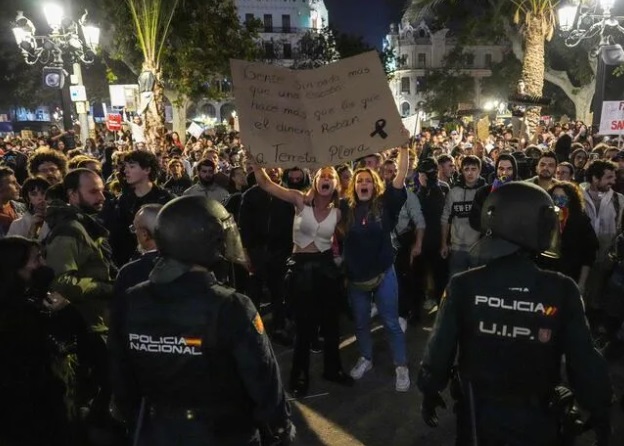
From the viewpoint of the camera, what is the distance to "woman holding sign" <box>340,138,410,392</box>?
15.6ft

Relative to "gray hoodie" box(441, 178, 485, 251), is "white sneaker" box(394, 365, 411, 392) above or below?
below

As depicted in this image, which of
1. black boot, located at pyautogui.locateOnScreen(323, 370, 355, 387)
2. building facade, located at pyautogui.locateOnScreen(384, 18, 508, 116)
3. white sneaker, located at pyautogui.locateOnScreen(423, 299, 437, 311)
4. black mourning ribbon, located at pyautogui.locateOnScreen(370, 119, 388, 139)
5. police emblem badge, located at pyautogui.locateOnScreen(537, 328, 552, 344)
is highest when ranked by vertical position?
building facade, located at pyautogui.locateOnScreen(384, 18, 508, 116)

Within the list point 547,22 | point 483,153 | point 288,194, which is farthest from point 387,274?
point 547,22

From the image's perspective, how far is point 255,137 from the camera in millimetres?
4383

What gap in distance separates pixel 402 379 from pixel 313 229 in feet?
4.98

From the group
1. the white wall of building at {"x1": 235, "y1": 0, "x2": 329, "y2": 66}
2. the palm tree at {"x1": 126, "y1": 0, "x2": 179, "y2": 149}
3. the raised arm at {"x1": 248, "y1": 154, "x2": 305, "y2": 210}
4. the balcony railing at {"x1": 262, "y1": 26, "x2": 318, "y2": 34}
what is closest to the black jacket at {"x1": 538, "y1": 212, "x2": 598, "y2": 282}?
the raised arm at {"x1": 248, "y1": 154, "x2": 305, "y2": 210}

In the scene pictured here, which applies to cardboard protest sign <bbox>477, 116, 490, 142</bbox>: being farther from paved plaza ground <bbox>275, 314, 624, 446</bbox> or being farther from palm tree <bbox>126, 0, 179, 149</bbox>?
palm tree <bbox>126, 0, 179, 149</bbox>

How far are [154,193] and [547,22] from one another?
14542mm

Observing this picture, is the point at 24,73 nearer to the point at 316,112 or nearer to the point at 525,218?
the point at 316,112

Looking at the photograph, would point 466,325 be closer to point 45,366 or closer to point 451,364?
point 451,364

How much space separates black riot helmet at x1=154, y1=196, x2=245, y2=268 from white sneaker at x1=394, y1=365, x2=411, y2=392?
3.01 metres

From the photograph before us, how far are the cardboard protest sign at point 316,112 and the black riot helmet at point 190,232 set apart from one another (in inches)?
84.2

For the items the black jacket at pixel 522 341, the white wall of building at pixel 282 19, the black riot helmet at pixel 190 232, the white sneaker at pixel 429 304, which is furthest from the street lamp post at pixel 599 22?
the white wall of building at pixel 282 19

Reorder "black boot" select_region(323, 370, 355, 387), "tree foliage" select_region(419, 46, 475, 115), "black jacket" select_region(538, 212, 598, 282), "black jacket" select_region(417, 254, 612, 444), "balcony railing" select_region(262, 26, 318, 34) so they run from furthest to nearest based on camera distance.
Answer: "balcony railing" select_region(262, 26, 318, 34)
"tree foliage" select_region(419, 46, 475, 115)
"black jacket" select_region(538, 212, 598, 282)
"black boot" select_region(323, 370, 355, 387)
"black jacket" select_region(417, 254, 612, 444)
